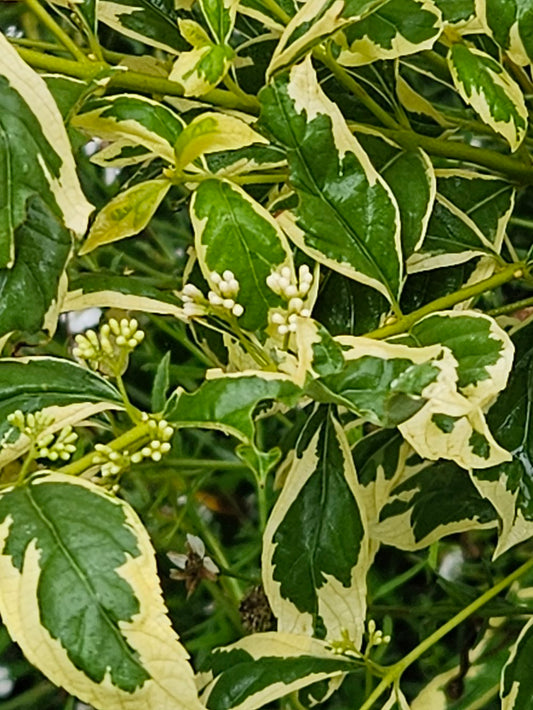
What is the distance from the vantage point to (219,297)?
413 millimetres

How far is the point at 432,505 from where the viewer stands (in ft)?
2.00

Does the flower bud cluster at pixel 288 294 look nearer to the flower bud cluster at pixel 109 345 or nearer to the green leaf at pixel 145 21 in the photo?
the flower bud cluster at pixel 109 345

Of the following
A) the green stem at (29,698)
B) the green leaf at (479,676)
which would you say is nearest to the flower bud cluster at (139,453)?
the green leaf at (479,676)

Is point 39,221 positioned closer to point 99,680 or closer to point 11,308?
point 11,308

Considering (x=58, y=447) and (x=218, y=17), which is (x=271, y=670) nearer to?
(x=58, y=447)

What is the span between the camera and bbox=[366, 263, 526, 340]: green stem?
0.45m

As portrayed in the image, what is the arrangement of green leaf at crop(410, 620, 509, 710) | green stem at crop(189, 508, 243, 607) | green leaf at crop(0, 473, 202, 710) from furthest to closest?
1. green stem at crop(189, 508, 243, 607)
2. green leaf at crop(410, 620, 509, 710)
3. green leaf at crop(0, 473, 202, 710)

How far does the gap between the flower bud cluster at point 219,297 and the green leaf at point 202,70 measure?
7 centimetres

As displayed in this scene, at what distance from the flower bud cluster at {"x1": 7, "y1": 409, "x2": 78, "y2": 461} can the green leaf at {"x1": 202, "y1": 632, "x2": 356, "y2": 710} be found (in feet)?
0.51

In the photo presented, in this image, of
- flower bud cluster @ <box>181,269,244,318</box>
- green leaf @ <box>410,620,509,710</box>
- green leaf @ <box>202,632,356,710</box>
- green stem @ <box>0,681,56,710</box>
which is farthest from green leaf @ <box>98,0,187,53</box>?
green stem @ <box>0,681,56,710</box>

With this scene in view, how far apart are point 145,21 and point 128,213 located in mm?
152

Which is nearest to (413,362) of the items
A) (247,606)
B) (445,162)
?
(445,162)

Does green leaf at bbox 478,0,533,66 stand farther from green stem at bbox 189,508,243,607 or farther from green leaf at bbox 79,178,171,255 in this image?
green stem at bbox 189,508,243,607

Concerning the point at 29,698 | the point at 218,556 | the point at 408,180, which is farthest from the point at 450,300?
the point at 29,698
